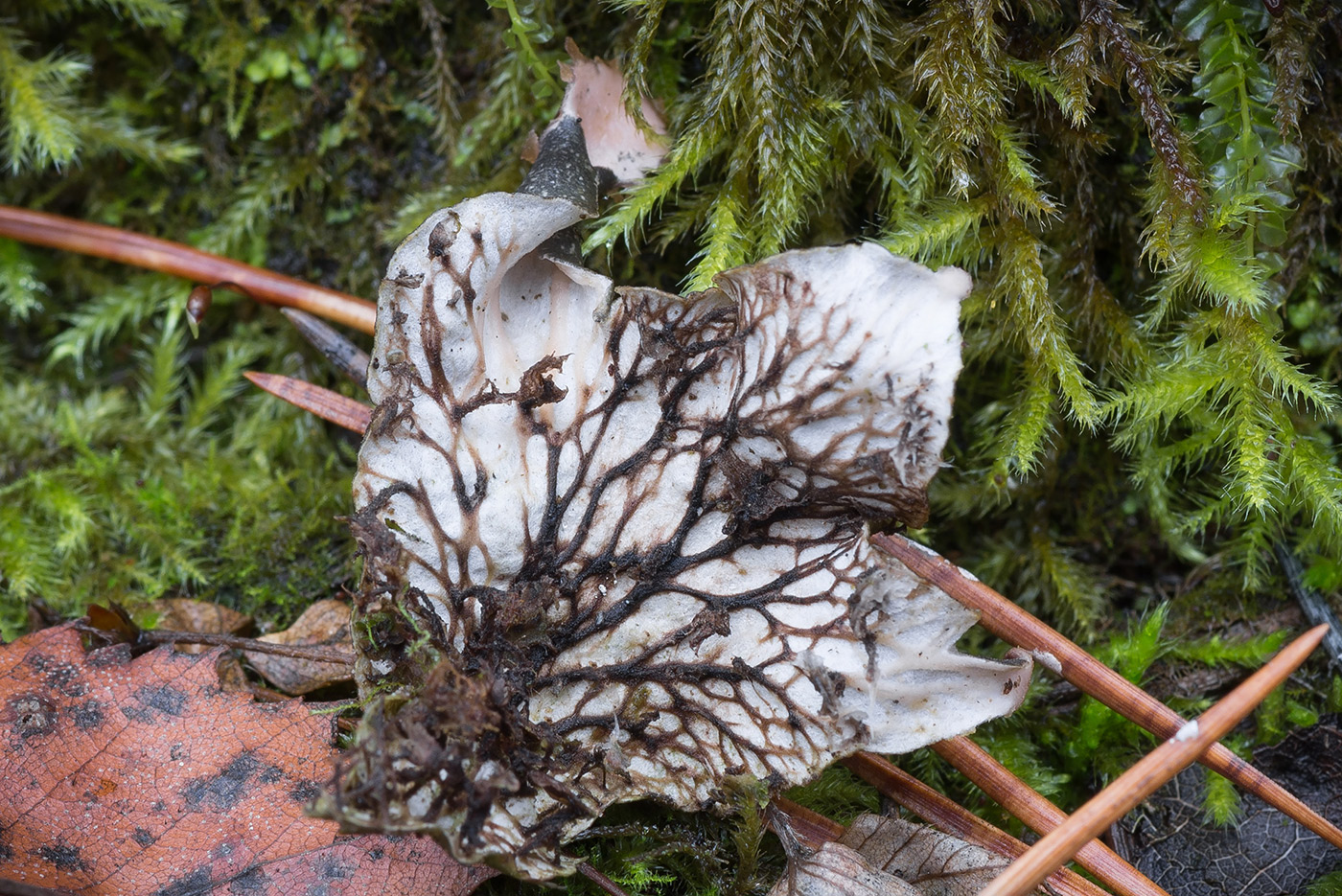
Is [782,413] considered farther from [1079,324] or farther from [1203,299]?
[1203,299]

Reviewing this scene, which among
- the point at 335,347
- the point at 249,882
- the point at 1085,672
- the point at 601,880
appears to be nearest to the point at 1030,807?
the point at 1085,672

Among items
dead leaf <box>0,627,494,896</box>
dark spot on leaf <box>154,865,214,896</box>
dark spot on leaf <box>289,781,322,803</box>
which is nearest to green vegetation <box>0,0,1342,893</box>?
dead leaf <box>0,627,494,896</box>

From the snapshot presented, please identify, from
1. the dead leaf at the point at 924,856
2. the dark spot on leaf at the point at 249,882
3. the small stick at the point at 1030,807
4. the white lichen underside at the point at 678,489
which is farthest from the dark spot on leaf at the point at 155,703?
the small stick at the point at 1030,807

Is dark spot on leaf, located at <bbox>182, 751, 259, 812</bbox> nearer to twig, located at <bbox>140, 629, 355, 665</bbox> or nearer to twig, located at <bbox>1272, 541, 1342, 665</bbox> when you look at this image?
twig, located at <bbox>140, 629, 355, 665</bbox>

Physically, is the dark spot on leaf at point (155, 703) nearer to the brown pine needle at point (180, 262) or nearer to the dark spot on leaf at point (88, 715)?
the dark spot on leaf at point (88, 715)

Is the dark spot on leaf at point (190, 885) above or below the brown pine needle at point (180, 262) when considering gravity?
below

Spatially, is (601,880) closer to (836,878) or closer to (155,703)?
(836,878)
